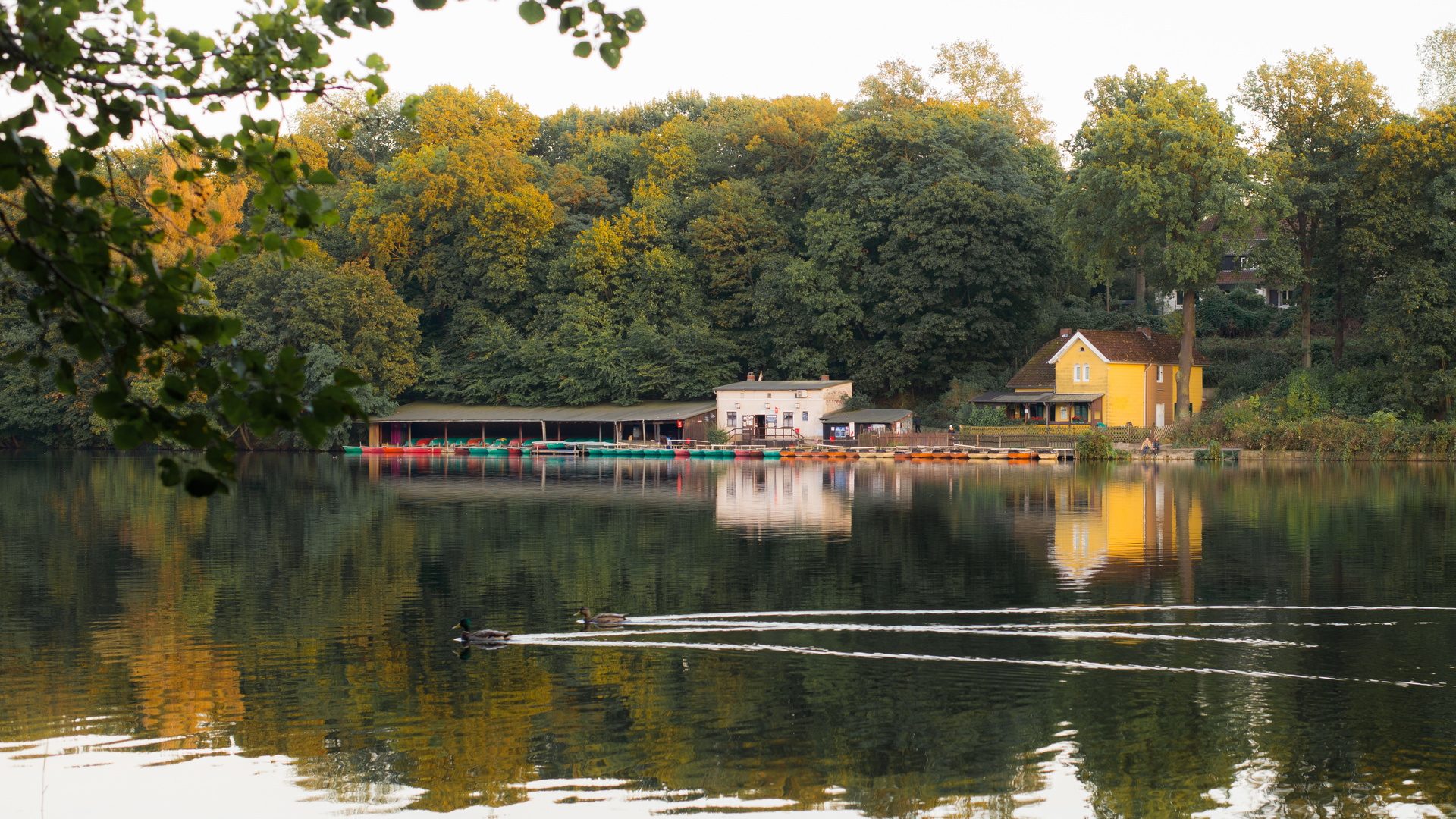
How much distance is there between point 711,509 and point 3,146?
34.7 metres

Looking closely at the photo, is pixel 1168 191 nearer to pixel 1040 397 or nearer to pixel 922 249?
pixel 1040 397

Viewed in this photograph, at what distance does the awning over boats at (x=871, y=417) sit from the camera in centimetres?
7194

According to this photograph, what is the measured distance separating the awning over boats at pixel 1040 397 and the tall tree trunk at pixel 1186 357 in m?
4.08

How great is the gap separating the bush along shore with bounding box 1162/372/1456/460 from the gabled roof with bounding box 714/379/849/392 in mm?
19790

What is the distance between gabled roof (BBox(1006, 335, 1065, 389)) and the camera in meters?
71.6

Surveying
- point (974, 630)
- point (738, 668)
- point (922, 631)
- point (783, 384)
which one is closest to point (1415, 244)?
point (783, 384)

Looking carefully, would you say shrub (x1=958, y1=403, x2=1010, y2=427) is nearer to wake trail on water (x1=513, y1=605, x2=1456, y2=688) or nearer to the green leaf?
wake trail on water (x1=513, y1=605, x2=1456, y2=688)

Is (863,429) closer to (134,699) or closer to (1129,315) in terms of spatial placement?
(1129,315)

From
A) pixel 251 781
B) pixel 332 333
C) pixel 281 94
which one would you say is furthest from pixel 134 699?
pixel 332 333

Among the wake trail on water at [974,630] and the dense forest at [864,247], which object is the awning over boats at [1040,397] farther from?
the wake trail on water at [974,630]

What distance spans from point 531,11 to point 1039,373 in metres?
69.1

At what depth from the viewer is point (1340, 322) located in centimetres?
6700

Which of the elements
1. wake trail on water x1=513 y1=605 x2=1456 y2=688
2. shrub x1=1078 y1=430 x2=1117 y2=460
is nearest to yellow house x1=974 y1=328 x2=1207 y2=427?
shrub x1=1078 y1=430 x2=1117 y2=460

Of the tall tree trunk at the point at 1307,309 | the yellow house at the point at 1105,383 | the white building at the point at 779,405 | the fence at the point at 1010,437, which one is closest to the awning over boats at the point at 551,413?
the white building at the point at 779,405
